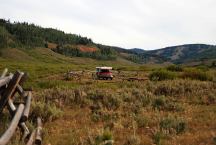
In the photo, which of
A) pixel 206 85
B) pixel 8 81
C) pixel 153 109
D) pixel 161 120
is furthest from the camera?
pixel 206 85

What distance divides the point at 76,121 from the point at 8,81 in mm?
2595

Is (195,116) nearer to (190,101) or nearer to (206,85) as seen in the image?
(190,101)

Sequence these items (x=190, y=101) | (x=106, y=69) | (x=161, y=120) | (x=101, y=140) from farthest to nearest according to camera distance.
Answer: (x=106, y=69) → (x=190, y=101) → (x=161, y=120) → (x=101, y=140)

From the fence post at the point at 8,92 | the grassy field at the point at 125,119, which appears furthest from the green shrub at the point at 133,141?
the fence post at the point at 8,92

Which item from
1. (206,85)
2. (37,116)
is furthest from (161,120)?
(206,85)

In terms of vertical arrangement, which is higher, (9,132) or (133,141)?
(9,132)

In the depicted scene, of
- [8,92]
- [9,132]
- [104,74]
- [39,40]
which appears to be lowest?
[104,74]

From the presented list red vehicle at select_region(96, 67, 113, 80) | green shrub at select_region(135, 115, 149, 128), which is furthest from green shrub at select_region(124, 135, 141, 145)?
red vehicle at select_region(96, 67, 113, 80)

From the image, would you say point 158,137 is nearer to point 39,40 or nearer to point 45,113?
point 45,113

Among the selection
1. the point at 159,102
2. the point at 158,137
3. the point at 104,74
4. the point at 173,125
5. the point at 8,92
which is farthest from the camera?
the point at 104,74

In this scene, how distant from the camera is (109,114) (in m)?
11.3

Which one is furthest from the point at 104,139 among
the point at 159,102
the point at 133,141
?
the point at 159,102

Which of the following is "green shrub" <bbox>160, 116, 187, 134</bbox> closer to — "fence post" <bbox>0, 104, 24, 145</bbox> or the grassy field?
the grassy field

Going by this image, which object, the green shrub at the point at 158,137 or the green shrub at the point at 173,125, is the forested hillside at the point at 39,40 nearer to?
the green shrub at the point at 173,125
